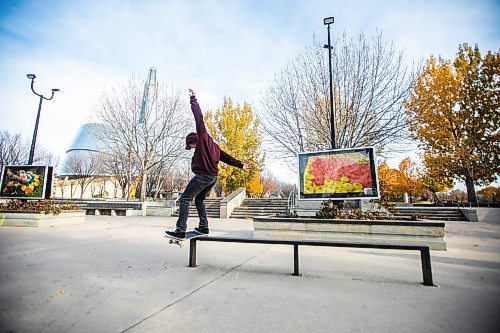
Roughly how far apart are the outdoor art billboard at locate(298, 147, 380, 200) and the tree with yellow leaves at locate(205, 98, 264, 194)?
17.7 m

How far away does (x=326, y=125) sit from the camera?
12.2 m

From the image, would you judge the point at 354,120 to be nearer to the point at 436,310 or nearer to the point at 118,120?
the point at 436,310

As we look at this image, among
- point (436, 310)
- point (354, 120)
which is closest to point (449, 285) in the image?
point (436, 310)

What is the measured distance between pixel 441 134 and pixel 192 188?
68.6 feet

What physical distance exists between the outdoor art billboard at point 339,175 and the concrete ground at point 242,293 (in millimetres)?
2600

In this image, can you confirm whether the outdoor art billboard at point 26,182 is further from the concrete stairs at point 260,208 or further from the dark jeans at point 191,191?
the dark jeans at point 191,191

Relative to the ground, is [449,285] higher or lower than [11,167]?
lower

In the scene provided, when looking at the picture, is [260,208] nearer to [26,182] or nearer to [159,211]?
[159,211]

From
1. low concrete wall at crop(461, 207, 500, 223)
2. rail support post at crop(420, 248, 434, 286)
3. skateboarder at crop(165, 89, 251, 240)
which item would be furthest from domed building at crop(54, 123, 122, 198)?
low concrete wall at crop(461, 207, 500, 223)

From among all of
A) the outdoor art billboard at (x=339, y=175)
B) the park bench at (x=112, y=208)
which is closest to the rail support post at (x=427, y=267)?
the outdoor art billboard at (x=339, y=175)

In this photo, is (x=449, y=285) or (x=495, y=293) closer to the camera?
(x=495, y=293)

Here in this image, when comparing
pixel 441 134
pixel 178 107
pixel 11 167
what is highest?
pixel 178 107

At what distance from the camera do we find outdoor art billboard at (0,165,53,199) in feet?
35.6

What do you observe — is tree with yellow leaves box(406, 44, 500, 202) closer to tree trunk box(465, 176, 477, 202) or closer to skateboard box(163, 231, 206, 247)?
tree trunk box(465, 176, 477, 202)
